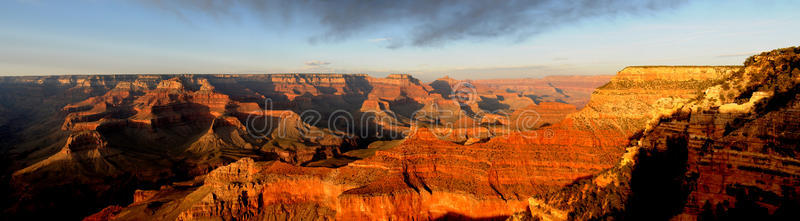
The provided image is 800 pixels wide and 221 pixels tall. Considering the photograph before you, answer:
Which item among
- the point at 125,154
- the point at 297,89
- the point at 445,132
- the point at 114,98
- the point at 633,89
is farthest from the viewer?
the point at 297,89

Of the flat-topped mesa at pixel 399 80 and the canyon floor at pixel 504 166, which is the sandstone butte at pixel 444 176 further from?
the flat-topped mesa at pixel 399 80

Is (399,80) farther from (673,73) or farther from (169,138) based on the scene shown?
(673,73)

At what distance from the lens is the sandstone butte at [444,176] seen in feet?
73.8

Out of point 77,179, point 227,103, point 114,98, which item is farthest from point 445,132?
point 114,98

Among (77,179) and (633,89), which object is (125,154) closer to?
(77,179)

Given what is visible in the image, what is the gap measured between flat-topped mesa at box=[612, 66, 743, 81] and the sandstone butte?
118 mm

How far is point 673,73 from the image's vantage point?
28.8m

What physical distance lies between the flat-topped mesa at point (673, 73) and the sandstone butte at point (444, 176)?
12cm

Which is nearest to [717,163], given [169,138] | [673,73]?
[673,73]

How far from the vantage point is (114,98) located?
4218 inches

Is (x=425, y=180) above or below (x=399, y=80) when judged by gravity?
below

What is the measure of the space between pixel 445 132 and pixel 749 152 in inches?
1530

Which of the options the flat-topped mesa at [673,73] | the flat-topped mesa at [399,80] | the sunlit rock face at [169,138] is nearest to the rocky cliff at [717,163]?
the sunlit rock face at [169,138]

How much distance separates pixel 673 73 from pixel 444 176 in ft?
78.6
